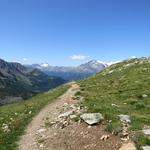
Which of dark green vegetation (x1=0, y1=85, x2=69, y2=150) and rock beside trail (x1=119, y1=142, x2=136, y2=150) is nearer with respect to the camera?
rock beside trail (x1=119, y1=142, x2=136, y2=150)

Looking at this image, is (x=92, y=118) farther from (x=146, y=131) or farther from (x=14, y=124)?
(x=14, y=124)

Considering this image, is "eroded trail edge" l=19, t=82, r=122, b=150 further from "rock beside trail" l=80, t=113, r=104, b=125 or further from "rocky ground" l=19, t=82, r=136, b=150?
"rock beside trail" l=80, t=113, r=104, b=125

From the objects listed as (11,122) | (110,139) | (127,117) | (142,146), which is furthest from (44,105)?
(142,146)

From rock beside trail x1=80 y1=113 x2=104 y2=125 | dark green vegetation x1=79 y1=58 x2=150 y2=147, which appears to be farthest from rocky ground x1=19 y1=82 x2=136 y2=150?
dark green vegetation x1=79 y1=58 x2=150 y2=147

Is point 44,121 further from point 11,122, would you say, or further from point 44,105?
point 44,105

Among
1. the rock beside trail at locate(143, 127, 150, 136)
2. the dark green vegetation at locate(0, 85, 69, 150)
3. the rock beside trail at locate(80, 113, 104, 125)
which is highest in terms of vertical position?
the rock beside trail at locate(80, 113, 104, 125)

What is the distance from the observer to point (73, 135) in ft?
76.9

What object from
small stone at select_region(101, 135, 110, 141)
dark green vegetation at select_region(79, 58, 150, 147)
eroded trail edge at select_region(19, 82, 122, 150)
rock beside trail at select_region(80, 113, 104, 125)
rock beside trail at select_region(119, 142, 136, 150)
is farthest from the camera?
rock beside trail at select_region(80, 113, 104, 125)

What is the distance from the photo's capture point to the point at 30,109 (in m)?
37.0

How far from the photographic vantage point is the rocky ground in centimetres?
2117

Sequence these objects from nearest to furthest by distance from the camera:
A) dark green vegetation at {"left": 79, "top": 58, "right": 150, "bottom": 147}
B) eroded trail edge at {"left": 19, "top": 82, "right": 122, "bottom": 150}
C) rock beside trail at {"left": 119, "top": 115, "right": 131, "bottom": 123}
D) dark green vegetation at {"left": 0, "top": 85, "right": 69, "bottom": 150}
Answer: eroded trail edge at {"left": 19, "top": 82, "right": 122, "bottom": 150} → dark green vegetation at {"left": 79, "top": 58, "right": 150, "bottom": 147} → dark green vegetation at {"left": 0, "top": 85, "right": 69, "bottom": 150} → rock beside trail at {"left": 119, "top": 115, "right": 131, "bottom": 123}

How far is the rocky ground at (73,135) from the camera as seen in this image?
21172 millimetres

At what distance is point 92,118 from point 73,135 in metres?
2.85

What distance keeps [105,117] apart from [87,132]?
2591mm
